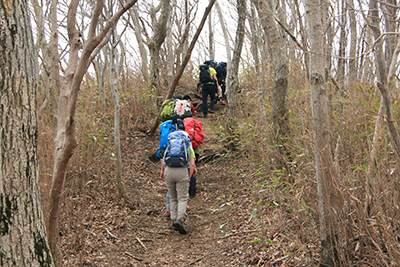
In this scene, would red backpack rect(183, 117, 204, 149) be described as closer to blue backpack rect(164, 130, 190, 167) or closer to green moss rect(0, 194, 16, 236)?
blue backpack rect(164, 130, 190, 167)

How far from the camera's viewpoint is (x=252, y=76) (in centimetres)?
995

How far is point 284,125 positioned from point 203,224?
2.30 meters

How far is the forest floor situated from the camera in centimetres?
362

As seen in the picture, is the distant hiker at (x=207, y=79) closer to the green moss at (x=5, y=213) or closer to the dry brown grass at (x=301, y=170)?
the dry brown grass at (x=301, y=170)

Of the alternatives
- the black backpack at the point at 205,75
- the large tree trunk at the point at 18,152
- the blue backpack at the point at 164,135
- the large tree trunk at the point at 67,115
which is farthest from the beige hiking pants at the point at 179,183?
the black backpack at the point at 205,75

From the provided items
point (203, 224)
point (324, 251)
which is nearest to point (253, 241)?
point (324, 251)

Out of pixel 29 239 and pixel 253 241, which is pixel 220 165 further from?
pixel 29 239

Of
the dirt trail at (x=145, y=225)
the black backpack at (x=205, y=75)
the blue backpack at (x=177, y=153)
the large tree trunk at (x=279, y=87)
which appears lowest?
the dirt trail at (x=145, y=225)

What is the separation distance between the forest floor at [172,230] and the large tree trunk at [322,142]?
11.9 inches

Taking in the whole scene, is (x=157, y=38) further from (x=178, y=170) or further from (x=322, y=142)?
(x=322, y=142)

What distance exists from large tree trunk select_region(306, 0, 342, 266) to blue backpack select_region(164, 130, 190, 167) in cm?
258

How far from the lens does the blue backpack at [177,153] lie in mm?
4828

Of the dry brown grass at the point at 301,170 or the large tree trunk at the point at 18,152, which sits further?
the dry brown grass at the point at 301,170

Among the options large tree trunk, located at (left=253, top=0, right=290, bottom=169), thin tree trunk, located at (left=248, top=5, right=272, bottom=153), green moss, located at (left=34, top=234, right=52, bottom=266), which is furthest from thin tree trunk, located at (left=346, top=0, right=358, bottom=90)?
green moss, located at (left=34, top=234, right=52, bottom=266)
